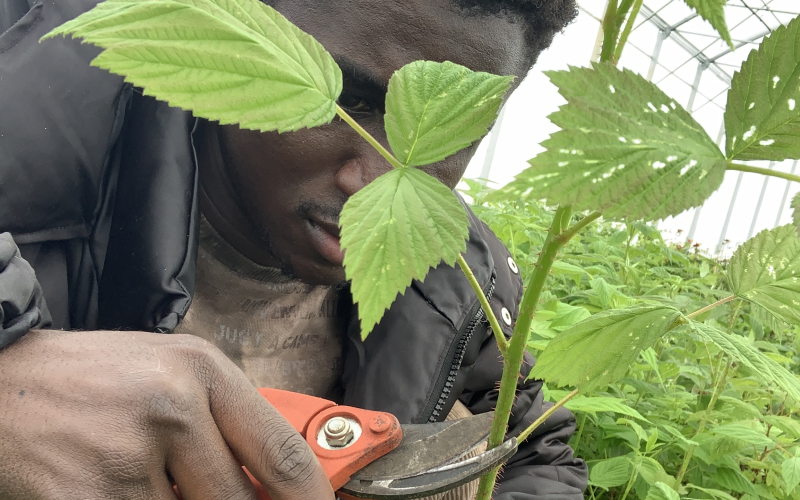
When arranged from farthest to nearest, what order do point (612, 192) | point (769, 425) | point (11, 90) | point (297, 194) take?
point (769, 425) < point (297, 194) < point (11, 90) < point (612, 192)

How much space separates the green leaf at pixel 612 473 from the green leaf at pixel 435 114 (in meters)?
1.08

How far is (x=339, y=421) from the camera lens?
2.41ft

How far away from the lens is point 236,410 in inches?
22.7

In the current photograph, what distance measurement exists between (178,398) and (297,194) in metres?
0.55

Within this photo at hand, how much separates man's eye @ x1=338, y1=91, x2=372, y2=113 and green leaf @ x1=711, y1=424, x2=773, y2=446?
3.02 feet

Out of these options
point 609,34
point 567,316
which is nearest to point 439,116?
point 609,34

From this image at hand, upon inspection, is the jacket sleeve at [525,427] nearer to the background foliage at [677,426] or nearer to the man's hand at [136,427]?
the background foliage at [677,426]

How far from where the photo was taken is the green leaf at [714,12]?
1.13ft

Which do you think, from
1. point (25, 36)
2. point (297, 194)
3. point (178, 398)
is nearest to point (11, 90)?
point (25, 36)

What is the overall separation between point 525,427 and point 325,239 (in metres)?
0.75

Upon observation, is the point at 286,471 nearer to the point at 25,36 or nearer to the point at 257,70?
the point at 257,70

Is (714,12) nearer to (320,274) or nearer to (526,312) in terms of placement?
(526,312)

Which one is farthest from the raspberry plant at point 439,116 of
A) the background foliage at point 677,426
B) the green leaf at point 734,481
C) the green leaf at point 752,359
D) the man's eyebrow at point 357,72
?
the green leaf at point 734,481

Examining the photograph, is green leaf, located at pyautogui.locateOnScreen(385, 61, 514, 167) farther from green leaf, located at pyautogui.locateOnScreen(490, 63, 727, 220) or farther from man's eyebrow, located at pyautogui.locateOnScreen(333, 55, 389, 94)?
man's eyebrow, located at pyautogui.locateOnScreen(333, 55, 389, 94)
